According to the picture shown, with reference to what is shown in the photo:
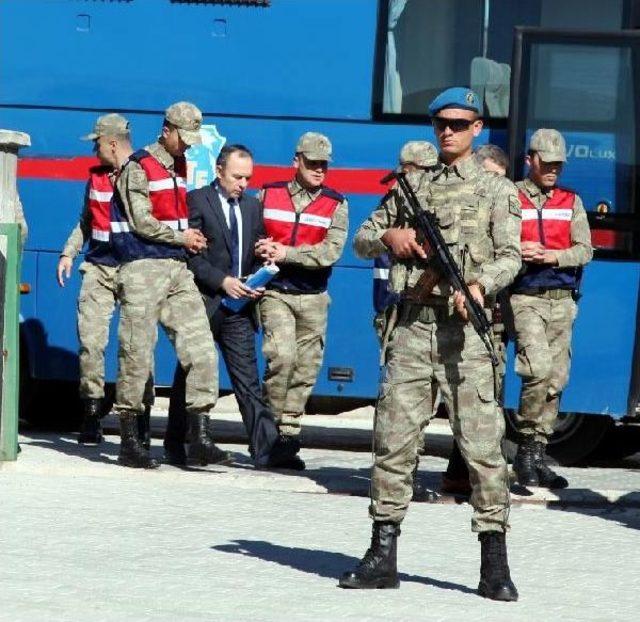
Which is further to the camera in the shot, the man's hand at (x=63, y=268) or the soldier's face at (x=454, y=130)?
the man's hand at (x=63, y=268)

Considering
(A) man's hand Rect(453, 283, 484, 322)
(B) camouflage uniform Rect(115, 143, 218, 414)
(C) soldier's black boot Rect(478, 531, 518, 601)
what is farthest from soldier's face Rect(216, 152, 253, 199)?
(C) soldier's black boot Rect(478, 531, 518, 601)

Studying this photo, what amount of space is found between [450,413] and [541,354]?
331cm

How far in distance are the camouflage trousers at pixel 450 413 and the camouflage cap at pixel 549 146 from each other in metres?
3.44

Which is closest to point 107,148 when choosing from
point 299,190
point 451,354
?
point 299,190

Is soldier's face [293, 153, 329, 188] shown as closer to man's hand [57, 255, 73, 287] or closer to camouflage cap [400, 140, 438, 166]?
camouflage cap [400, 140, 438, 166]

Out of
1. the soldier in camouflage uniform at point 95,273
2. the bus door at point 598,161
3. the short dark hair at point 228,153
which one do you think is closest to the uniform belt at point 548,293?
the bus door at point 598,161

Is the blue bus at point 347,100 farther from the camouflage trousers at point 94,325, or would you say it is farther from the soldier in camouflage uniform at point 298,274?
the soldier in camouflage uniform at point 298,274

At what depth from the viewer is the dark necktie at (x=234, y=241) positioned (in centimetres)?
1151

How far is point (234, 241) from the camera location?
11539 mm

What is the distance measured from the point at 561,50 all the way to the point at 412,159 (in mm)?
2062

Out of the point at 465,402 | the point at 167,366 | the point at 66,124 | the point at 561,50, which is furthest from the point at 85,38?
the point at 465,402

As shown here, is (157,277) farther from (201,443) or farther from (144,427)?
(144,427)

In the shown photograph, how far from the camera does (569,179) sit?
12.3m

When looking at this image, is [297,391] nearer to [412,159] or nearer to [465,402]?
[412,159]
